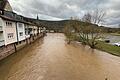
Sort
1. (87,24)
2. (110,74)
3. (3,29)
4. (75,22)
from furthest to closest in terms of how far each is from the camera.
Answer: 1. (75,22)
2. (87,24)
3. (3,29)
4. (110,74)

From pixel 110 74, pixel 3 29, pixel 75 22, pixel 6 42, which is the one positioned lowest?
pixel 110 74

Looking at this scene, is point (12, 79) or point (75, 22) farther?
point (75, 22)

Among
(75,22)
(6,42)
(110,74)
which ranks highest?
(75,22)

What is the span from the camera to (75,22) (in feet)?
139

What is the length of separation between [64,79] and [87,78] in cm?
251

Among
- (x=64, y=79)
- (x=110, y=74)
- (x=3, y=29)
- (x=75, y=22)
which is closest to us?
(x=64, y=79)

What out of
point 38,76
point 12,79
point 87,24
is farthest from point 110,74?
point 87,24

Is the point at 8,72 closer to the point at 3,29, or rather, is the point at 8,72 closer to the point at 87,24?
the point at 3,29

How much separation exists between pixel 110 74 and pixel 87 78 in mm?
3410

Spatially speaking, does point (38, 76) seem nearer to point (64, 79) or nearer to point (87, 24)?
point (64, 79)

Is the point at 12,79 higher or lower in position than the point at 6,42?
lower

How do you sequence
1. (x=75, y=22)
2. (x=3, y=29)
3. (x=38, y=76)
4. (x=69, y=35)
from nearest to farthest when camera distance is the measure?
(x=38, y=76)
(x=3, y=29)
(x=75, y=22)
(x=69, y=35)

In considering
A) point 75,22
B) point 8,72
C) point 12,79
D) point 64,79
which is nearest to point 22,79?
point 12,79

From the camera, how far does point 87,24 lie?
37.9 m
